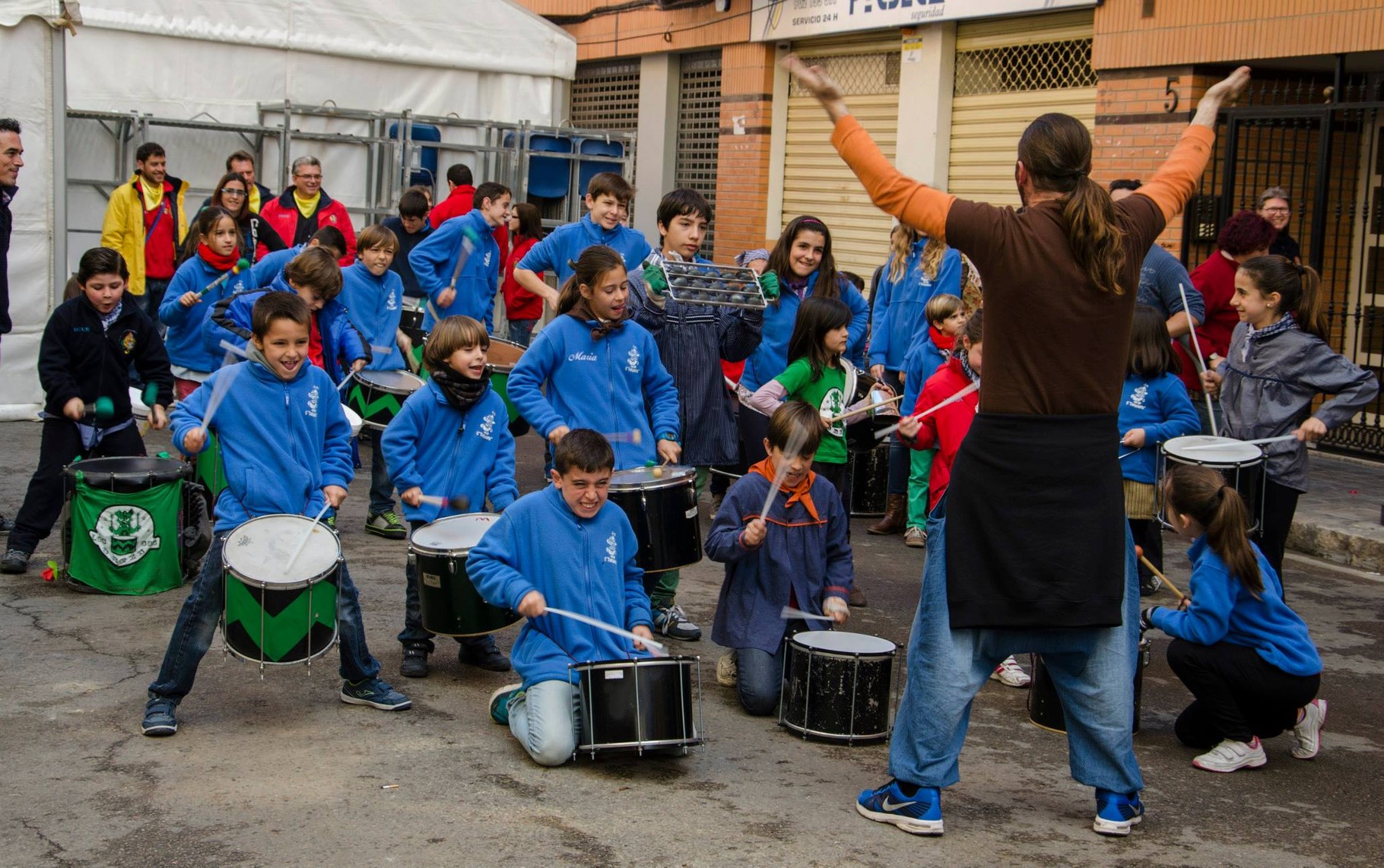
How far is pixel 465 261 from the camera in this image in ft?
36.3

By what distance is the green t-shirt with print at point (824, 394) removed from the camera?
739cm

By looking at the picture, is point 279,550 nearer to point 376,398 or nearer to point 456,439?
point 456,439

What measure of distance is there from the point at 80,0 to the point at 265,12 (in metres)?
1.85

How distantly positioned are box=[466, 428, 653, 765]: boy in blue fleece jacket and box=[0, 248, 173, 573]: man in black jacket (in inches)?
109

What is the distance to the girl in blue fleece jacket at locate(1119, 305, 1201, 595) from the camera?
7262 mm

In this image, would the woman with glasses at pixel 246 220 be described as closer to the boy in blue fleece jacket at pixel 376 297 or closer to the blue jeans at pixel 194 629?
the boy in blue fleece jacket at pixel 376 297

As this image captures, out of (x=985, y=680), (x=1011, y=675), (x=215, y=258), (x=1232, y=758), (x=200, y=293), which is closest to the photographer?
(x=985, y=680)

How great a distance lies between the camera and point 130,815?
4.34 m

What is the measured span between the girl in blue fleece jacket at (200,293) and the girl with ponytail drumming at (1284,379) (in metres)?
5.65

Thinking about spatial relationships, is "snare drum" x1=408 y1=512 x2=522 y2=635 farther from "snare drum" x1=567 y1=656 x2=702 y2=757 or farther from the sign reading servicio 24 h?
the sign reading servicio 24 h

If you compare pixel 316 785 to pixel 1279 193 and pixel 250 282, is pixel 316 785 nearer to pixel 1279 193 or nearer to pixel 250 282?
pixel 250 282

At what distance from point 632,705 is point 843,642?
937 millimetres

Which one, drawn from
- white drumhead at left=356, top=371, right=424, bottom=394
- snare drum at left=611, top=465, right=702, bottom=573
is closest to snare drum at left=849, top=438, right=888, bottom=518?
white drumhead at left=356, top=371, right=424, bottom=394

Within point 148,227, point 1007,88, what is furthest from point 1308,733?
point 148,227
